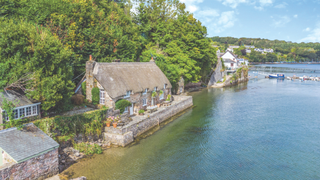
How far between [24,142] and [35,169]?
190 centimetres

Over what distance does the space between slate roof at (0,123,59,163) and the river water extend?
285cm

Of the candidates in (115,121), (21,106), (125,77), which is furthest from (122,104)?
(21,106)

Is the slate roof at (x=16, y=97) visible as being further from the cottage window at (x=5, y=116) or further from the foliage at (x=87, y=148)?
the foliage at (x=87, y=148)

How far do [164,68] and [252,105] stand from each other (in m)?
17.0

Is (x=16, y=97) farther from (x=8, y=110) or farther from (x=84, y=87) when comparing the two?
(x=84, y=87)

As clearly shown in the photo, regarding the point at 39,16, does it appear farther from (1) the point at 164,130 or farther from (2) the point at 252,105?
(2) the point at 252,105

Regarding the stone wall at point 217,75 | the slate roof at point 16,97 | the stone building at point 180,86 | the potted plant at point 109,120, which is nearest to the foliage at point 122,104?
the potted plant at point 109,120

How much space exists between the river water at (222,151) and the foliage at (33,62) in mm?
6478

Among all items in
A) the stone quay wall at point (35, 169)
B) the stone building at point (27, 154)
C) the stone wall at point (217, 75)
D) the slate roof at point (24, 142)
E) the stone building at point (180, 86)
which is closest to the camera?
the stone quay wall at point (35, 169)

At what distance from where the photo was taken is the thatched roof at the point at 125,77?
23.8 m

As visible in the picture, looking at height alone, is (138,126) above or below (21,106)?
below

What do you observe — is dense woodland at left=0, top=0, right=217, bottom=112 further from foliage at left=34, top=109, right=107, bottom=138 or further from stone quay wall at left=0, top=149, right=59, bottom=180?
stone quay wall at left=0, top=149, right=59, bottom=180

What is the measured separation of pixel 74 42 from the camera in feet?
95.7

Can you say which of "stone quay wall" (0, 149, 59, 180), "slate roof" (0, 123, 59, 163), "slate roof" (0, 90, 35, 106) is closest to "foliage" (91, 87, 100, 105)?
"slate roof" (0, 90, 35, 106)
